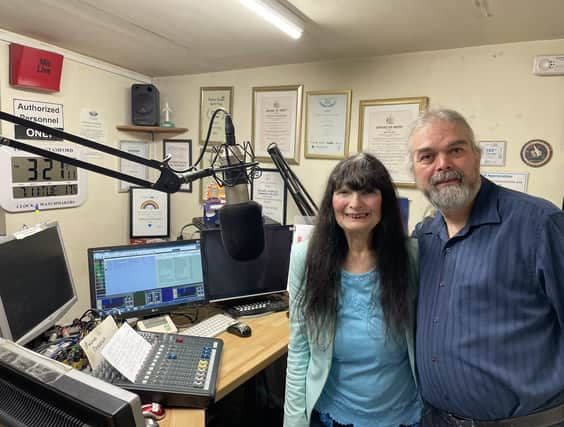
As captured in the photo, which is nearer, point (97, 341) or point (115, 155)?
point (115, 155)

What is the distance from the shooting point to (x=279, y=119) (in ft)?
8.96

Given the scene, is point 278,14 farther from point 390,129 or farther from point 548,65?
point 548,65

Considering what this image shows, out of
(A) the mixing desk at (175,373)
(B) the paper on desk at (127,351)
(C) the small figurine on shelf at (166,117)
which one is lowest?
(A) the mixing desk at (175,373)

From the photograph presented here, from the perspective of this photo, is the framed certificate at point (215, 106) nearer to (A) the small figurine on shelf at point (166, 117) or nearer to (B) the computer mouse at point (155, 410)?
(A) the small figurine on shelf at point (166, 117)

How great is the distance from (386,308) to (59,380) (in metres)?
0.89

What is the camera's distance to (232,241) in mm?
875

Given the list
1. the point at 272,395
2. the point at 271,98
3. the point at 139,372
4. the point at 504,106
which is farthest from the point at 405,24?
the point at 272,395

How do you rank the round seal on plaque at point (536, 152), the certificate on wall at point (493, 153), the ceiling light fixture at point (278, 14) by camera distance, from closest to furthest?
1. the ceiling light fixture at point (278, 14)
2. the round seal on plaque at point (536, 152)
3. the certificate on wall at point (493, 153)

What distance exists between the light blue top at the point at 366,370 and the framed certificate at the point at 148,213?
2.33m

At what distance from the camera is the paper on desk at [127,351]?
1172 millimetres

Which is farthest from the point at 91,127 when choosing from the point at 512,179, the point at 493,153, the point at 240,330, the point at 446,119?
the point at 512,179

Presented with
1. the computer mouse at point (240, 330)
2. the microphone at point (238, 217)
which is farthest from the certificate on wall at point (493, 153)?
the microphone at point (238, 217)

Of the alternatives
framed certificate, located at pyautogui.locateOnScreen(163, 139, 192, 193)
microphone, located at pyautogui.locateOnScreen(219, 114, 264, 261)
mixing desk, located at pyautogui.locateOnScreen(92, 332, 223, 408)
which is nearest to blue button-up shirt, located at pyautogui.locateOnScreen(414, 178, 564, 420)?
microphone, located at pyautogui.locateOnScreen(219, 114, 264, 261)

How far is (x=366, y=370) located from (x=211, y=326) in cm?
82
